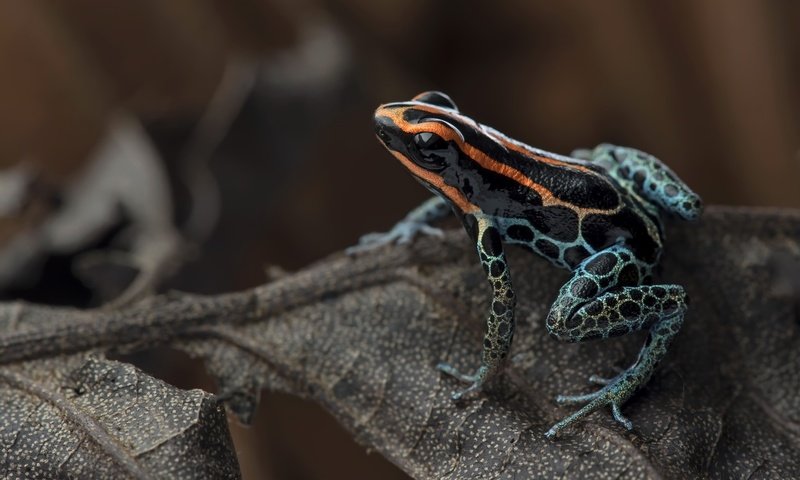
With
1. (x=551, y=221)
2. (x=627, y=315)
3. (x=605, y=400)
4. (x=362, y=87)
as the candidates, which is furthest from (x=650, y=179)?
(x=362, y=87)

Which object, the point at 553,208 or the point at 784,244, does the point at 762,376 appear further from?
the point at 553,208

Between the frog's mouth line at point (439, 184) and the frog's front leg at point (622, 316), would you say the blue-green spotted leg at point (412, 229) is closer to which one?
the frog's mouth line at point (439, 184)

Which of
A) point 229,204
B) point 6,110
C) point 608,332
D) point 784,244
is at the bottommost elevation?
point 6,110

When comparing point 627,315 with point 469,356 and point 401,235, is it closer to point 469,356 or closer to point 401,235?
point 469,356

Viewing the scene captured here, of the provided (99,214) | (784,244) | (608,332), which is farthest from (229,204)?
(784,244)

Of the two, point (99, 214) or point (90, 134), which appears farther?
point (90, 134)

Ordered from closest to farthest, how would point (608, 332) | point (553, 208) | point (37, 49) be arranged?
point (608, 332) < point (553, 208) < point (37, 49)

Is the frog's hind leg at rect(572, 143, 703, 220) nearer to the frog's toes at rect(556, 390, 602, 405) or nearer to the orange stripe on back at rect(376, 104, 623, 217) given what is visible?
the orange stripe on back at rect(376, 104, 623, 217)
